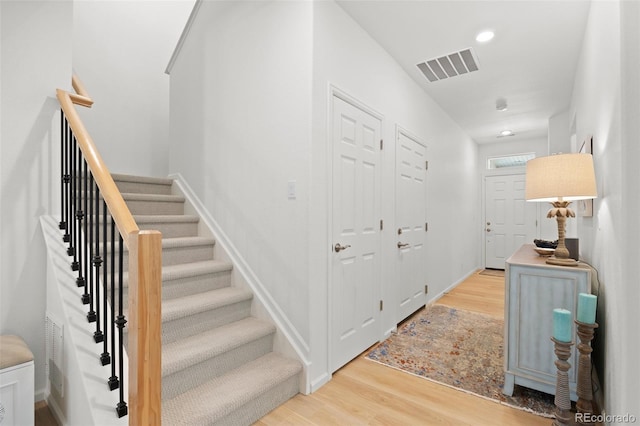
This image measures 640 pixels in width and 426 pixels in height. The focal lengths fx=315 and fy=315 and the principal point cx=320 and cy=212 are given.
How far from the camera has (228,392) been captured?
1.74 m

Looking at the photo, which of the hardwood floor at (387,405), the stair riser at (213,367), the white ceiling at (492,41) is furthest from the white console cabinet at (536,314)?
the white ceiling at (492,41)

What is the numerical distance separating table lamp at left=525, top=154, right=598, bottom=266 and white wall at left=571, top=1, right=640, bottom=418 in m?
0.08

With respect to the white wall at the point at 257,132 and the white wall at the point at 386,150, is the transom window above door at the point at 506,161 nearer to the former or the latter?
the white wall at the point at 386,150

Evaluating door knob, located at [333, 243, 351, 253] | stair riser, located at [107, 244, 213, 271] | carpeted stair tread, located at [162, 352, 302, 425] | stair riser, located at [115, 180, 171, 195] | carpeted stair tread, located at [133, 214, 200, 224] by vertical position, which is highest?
stair riser, located at [115, 180, 171, 195]

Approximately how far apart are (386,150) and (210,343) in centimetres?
222

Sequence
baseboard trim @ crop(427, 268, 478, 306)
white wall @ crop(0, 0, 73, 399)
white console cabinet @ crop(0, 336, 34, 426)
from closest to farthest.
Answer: white console cabinet @ crop(0, 336, 34, 426) → white wall @ crop(0, 0, 73, 399) → baseboard trim @ crop(427, 268, 478, 306)

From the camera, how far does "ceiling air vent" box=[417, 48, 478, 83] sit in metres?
3.21

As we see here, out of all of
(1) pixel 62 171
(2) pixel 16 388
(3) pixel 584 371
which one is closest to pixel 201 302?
(2) pixel 16 388

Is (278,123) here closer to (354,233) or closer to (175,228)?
(354,233)

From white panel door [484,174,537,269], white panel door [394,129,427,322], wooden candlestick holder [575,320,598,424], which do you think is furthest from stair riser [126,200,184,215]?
white panel door [484,174,537,269]

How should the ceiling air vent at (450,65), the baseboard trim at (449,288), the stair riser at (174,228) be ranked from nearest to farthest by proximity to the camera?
the stair riser at (174,228), the ceiling air vent at (450,65), the baseboard trim at (449,288)

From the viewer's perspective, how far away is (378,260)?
2.88 meters

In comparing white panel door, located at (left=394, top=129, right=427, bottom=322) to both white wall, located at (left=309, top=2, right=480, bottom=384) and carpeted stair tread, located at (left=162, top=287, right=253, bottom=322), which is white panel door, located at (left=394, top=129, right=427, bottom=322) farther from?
carpeted stair tread, located at (left=162, top=287, right=253, bottom=322)

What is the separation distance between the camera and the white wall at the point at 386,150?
2.18 meters
